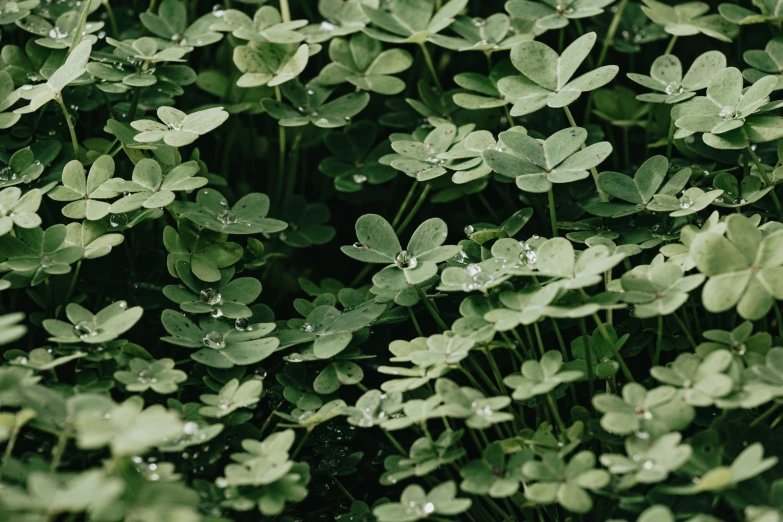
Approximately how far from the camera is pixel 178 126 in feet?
5.49

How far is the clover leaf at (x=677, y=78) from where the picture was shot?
177cm

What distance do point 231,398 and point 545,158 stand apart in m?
0.79

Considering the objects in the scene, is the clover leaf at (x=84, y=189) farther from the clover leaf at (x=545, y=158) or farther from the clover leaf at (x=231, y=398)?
the clover leaf at (x=545, y=158)

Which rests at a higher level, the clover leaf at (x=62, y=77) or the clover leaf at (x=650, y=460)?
the clover leaf at (x=62, y=77)

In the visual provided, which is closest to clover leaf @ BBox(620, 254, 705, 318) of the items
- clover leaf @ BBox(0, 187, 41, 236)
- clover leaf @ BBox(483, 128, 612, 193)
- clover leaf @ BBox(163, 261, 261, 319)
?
clover leaf @ BBox(483, 128, 612, 193)

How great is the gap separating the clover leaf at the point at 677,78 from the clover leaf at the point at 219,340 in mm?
1007

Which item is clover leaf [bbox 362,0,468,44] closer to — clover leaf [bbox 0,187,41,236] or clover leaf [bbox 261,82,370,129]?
clover leaf [bbox 261,82,370,129]

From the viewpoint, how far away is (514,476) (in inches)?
48.9

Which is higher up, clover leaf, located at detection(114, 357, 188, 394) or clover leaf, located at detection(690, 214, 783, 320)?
clover leaf, located at detection(690, 214, 783, 320)

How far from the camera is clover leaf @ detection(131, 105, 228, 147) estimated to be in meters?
1.60

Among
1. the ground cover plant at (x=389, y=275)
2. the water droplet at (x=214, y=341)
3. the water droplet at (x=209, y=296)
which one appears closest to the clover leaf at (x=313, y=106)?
the ground cover plant at (x=389, y=275)

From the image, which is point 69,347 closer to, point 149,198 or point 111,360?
point 111,360

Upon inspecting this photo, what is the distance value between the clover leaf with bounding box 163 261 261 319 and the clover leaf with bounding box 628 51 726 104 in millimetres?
985

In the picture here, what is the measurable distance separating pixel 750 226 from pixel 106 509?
1.07m
